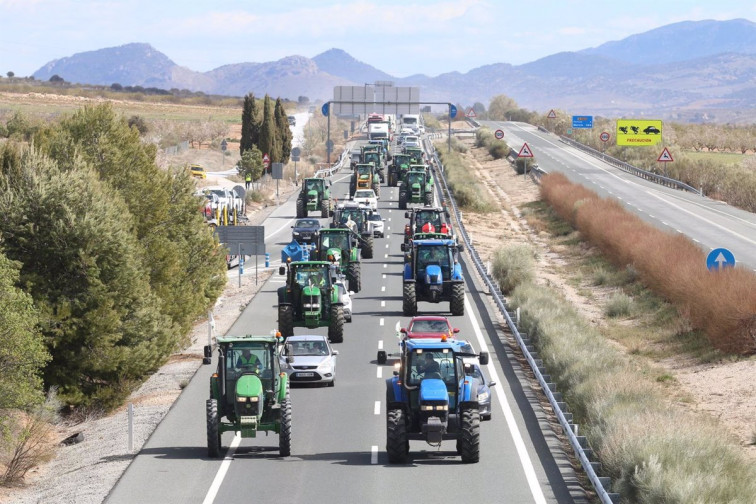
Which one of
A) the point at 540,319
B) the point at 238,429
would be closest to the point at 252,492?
the point at 238,429

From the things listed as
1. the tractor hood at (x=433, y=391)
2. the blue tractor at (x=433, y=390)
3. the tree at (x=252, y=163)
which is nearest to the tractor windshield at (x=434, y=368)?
the blue tractor at (x=433, y=390)

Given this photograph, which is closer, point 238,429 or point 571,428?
point 238,429

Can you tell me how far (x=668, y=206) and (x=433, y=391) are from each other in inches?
2504

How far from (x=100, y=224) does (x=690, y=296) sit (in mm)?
21700

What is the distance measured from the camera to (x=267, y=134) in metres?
101

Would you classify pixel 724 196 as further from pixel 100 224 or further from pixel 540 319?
pixel 100 224

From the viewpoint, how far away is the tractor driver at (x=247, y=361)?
81.1ft

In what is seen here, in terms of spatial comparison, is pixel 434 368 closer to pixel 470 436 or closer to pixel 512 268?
pixel 470 436

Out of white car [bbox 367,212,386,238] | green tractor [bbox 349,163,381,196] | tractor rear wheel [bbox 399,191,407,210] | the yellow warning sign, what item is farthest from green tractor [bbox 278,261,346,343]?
the yellow warning sign

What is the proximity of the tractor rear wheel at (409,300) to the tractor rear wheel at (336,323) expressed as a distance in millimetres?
4981

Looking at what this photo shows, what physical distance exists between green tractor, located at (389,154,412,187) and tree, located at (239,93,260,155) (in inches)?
539

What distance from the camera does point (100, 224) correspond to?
33.4 m

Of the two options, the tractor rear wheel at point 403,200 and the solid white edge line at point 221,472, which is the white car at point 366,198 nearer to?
the tractor rear wheel at point 403,200

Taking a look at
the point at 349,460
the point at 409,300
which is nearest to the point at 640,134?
the point at 409,300
